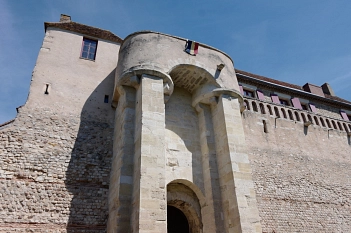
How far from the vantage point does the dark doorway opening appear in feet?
30.1

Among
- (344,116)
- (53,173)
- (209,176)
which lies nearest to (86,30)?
(53,173)

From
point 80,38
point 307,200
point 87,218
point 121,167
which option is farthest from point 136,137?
point 307,200

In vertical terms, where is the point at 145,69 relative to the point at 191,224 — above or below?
above

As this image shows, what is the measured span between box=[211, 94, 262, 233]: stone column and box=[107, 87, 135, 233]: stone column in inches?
117

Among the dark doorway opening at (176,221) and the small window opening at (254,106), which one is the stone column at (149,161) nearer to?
the dark doorway opening at (176,221)

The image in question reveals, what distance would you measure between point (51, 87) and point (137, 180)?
5.00 meters

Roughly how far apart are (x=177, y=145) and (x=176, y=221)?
2481 millimetres

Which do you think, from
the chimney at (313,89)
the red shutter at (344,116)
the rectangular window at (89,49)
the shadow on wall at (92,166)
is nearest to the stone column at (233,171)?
the shadow on wall at (92,166)

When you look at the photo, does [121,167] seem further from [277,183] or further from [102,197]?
[277,183]

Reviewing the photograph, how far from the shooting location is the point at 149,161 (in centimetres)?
739

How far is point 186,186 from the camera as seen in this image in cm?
938

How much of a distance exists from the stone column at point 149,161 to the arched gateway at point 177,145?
0.08ft

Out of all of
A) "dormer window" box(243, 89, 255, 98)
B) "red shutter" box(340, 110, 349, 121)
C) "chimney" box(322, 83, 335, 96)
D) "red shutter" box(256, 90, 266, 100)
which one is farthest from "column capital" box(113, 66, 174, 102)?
"chimney" box(322, 83, 335, 96)

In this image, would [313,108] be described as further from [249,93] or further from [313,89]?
[249,93]
